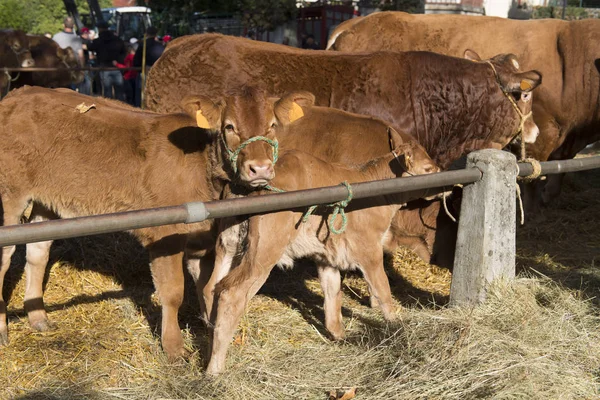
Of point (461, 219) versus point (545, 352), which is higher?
point (461, 219)

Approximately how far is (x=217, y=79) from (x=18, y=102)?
6.37ft

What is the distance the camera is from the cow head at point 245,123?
3.92 metres

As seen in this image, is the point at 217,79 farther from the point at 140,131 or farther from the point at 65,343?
the point at 65,343

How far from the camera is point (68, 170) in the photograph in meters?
4.82

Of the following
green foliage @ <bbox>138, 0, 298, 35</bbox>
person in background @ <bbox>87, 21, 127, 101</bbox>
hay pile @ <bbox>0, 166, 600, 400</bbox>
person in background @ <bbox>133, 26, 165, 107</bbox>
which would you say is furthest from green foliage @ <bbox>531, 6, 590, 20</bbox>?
hay pile @ <bbox>0, 166, 600, 400</bbox>

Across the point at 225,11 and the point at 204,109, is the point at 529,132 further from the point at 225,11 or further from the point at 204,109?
the point at 225,11

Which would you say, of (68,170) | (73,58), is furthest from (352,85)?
(73,58)

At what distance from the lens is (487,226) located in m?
4.32

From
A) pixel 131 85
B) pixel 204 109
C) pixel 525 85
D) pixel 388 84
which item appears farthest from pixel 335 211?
pixel 131 85

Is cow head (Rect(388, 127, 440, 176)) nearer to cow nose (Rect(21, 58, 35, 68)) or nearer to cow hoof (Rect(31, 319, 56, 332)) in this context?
cow hoof (Rect(31, 319, 56, 332))

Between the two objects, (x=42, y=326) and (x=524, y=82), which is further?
(x=524, y=82)

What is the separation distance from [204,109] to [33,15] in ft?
137

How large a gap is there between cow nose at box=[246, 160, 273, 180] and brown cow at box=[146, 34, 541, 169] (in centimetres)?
262

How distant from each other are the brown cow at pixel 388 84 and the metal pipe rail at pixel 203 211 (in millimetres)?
2167
